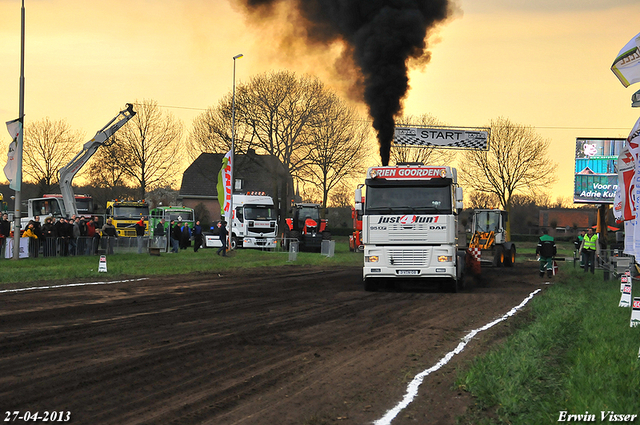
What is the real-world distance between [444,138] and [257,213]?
1320 cm

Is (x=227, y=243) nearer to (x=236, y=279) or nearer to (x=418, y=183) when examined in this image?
(x=236, y=279)

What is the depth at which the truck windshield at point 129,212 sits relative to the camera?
39.9 meters

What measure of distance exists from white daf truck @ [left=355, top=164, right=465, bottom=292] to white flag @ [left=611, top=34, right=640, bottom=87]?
6.00 m

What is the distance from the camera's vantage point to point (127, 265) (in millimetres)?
24578

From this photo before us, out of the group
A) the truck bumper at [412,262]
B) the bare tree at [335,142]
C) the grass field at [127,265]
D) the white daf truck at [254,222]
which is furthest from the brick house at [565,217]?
the truck bumper at [412,262]

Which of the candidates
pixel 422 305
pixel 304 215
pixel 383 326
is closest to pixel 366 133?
pixel 304 215

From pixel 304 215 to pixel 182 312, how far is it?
110 feet

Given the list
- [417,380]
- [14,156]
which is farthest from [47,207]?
[417,380]

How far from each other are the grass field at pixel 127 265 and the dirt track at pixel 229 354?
163 inches

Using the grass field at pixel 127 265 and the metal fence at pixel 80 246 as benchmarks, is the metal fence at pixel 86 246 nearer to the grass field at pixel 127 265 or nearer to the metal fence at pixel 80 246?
the metal fence at pixel 80 246

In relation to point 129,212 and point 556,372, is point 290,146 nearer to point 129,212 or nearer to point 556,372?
point 129,212

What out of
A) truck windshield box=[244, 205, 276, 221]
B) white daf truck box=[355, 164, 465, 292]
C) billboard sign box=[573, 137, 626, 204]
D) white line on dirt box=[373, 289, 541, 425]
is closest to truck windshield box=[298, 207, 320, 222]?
truck windshield box=[244, 205, 276, 221]

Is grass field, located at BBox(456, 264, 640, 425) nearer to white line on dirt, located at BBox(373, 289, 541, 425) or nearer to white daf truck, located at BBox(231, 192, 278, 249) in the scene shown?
white line on dirt, located at BBox(373, 289, 541, 425)

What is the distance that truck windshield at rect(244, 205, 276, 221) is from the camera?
42047 millimetres
